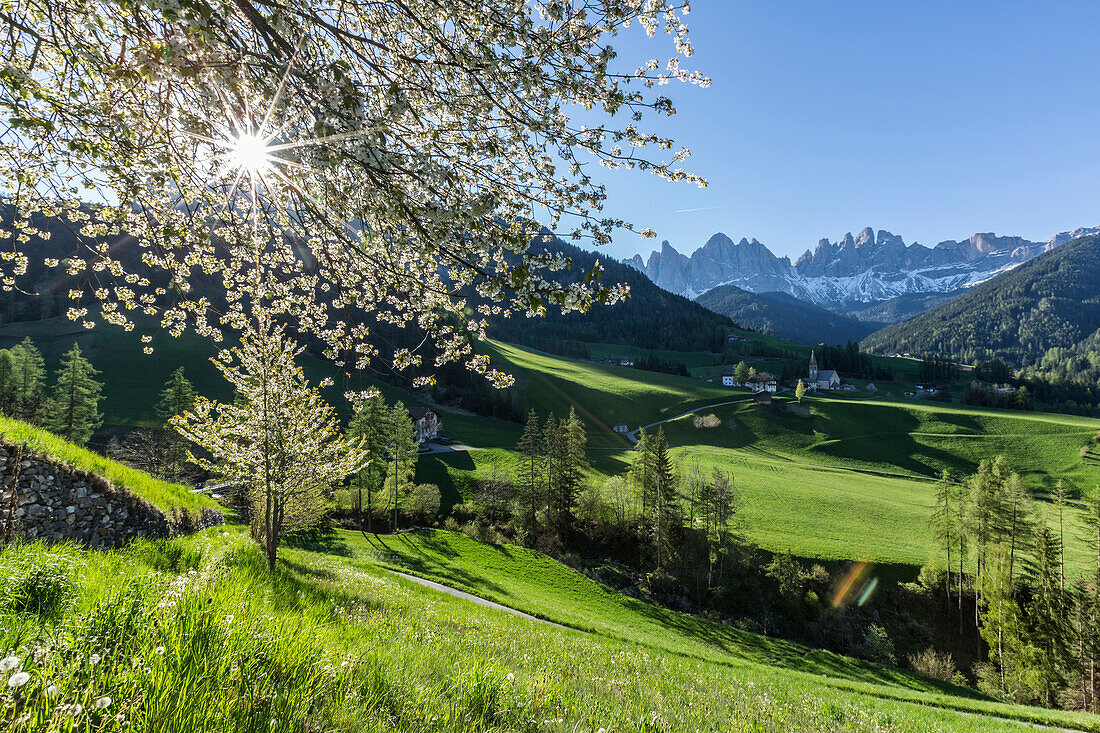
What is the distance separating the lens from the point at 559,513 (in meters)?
44.2

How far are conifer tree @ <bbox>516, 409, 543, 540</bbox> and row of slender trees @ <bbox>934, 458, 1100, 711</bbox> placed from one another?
37145mm

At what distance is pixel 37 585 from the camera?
293cm

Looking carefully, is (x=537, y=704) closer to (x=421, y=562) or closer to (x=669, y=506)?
(x=421, y=562)

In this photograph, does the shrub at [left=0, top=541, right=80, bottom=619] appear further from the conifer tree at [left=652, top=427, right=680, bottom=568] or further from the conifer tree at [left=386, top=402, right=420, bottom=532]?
the conifer tree at [left=386, top=402, right=420, bottom=532]

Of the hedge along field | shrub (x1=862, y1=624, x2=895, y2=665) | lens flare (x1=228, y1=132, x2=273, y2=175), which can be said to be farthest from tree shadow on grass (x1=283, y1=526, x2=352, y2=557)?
the hedge along field

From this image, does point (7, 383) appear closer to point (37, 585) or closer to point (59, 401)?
point (59, 401)

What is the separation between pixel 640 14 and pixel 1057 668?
4889cm

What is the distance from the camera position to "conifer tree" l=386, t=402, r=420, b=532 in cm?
4275

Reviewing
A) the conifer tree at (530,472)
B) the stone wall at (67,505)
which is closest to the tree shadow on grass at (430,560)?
the conifer tree at (530,472)

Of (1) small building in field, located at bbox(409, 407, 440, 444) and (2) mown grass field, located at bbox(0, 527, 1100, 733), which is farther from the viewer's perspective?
(1) small building in field, located at bbox(409, 407, 440, 444)

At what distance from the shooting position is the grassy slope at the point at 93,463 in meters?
9.76

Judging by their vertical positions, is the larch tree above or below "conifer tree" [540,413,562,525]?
above

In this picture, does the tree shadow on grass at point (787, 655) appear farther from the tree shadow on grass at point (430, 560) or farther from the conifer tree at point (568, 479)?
the conifer tree at point (568, 479)

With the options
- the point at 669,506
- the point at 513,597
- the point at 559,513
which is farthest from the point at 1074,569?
the point at 513,597
